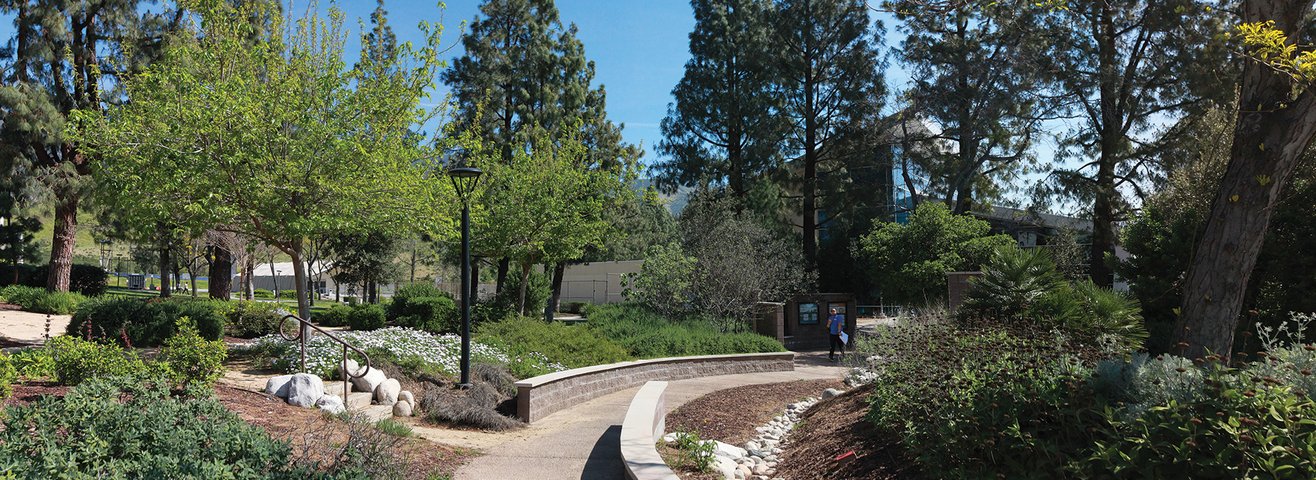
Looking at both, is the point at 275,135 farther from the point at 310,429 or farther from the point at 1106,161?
the point at 1106,161

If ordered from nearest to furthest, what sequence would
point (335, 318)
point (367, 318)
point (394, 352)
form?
1. point (394, 352)
2. point (367, 318)
3. point (335, 318)

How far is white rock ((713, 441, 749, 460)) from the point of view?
691cm

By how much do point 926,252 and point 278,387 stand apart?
72.8ft

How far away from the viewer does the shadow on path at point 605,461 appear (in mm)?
6488

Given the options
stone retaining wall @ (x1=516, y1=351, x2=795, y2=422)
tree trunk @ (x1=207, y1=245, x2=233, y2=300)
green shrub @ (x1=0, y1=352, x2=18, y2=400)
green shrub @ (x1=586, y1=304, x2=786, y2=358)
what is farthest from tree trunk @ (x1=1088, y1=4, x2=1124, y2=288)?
tree trunk @ (x1=207, y1=245, x2=233, y2=300)

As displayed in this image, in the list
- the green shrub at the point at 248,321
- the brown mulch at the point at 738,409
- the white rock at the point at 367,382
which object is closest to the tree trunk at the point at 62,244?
the green shrub at the point at 248,321

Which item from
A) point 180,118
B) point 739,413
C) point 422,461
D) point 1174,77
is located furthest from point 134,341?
point 1174,77

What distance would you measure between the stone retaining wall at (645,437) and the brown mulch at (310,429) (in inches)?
61.0

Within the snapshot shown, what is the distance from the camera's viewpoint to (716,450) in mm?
6898

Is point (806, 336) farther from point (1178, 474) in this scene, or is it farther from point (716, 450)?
point (1178, 474)

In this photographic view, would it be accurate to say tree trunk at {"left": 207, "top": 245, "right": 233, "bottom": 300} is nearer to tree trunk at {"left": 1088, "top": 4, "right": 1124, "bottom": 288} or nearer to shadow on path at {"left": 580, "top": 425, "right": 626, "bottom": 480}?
shadow on path at {"left": 580, "top": 425, "right": 626, "bottom": 480}

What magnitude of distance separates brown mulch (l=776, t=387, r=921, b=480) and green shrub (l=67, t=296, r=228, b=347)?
33.9 feet

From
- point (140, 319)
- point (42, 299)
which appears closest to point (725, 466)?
point (140, 319)

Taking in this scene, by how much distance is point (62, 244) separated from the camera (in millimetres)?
22031
